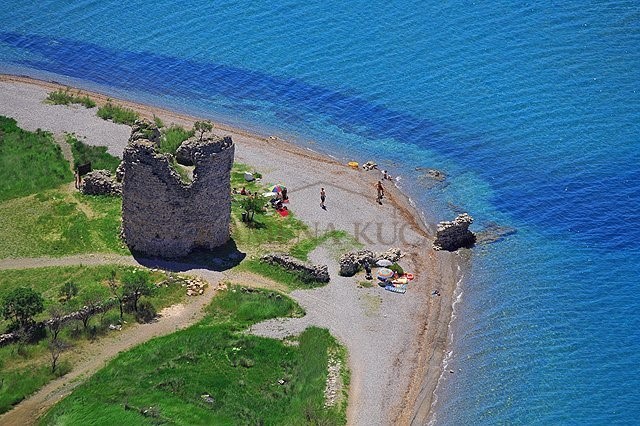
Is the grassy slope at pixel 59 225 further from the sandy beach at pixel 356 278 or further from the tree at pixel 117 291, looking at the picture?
the sandy beach at pixel 356 278

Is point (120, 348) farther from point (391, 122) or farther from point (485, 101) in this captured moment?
point (485, 101)

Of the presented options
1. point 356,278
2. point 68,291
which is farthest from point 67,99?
point 356,278

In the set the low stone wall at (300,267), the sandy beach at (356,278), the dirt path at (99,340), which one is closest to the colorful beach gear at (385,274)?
the sandy beach at (356,278)

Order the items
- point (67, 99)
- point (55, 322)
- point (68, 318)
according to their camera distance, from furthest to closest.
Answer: point (67, 99)
point (68, 318)
point (55, 322)

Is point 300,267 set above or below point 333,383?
above

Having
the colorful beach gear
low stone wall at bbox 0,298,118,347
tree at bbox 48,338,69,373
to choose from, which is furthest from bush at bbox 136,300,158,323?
the colorful beach gear

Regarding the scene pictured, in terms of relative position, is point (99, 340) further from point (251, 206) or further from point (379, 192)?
point (379, 192)

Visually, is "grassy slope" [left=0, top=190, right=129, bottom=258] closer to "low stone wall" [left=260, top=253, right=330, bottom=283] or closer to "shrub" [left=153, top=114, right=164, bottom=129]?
"low stone wall" [left=260, top=253, right=330, bottom=283]
